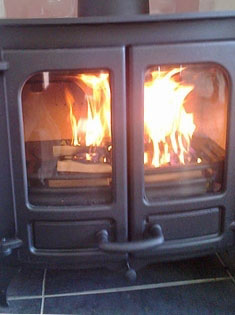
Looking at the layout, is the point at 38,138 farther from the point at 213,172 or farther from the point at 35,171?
the point at 213,172

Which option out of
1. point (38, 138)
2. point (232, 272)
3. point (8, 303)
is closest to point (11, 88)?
point (38, 138)

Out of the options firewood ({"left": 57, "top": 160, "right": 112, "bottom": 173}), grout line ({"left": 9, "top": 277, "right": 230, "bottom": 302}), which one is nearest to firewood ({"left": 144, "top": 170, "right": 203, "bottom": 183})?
firewood ({"left": 57, "top": 160, "right": 112, "bottom": 173})

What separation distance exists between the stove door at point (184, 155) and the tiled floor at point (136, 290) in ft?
0.47

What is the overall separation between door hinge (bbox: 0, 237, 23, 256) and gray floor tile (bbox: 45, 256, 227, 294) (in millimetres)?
212

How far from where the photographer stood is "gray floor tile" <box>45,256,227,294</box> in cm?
133

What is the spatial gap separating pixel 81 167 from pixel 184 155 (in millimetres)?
262

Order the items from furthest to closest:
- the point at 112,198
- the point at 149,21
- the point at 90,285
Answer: the point at 90,285
the point at 112,198
the point at 149,21

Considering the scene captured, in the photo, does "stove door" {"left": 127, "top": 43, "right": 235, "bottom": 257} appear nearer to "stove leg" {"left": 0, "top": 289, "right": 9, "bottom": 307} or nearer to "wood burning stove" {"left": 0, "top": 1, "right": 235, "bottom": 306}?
"wood burning stove" {"left": 0, "top": 1, "right": 235, "bottom": 306}

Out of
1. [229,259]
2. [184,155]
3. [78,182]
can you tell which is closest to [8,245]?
[78,182]

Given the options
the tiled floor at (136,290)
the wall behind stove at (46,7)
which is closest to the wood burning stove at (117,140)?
the tiled floor at (136,290)

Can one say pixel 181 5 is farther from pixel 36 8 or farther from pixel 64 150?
pixel 64 150

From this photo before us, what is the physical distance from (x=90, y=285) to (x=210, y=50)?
70cm

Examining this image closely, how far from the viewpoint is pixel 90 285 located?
1330mm

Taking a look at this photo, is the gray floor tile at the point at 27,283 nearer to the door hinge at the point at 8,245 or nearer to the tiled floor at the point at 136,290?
the tiled floor at the point at 136,290
